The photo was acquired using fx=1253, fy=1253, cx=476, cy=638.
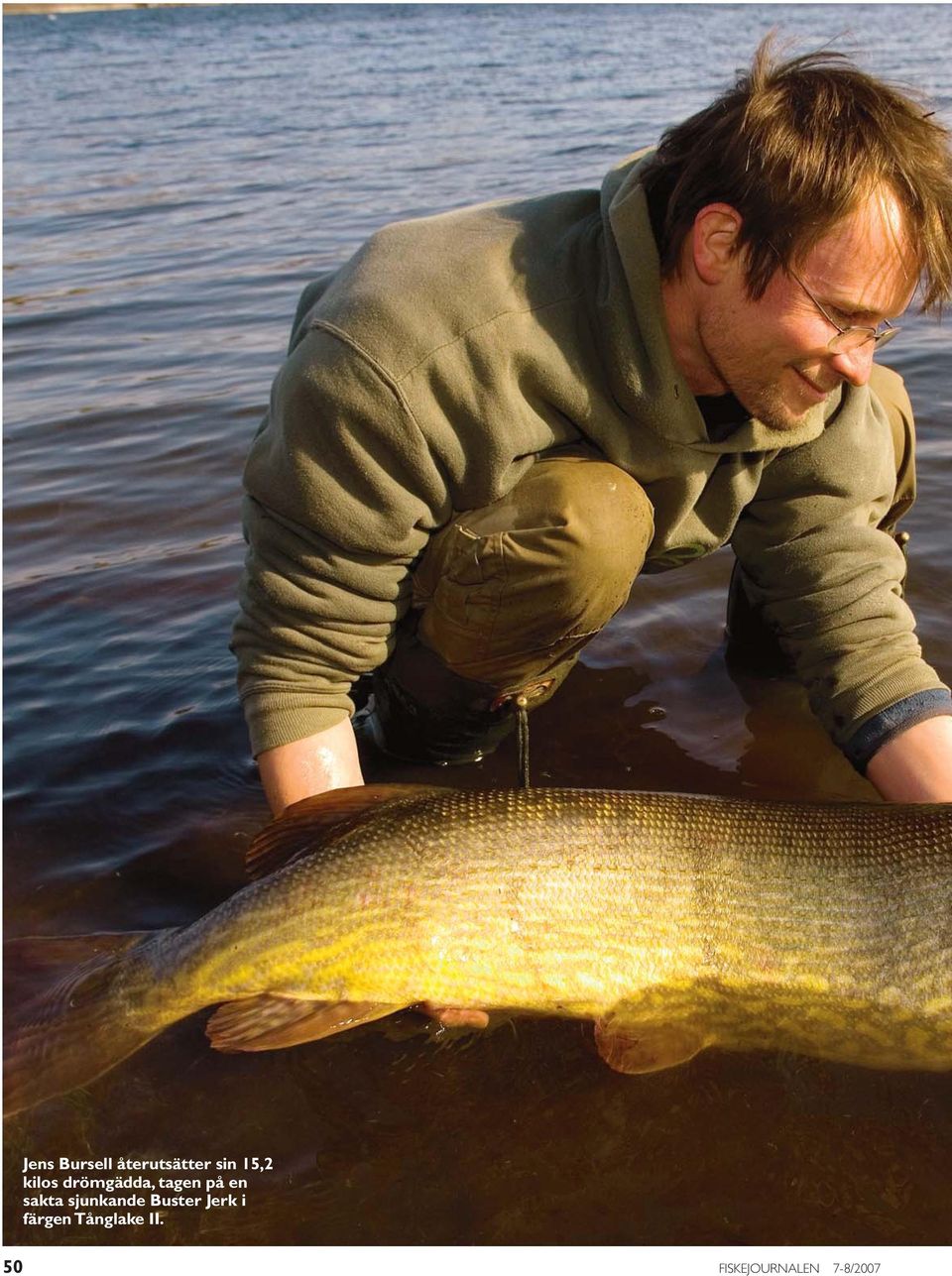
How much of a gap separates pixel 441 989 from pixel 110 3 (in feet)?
174

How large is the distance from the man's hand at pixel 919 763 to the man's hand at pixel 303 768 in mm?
1288

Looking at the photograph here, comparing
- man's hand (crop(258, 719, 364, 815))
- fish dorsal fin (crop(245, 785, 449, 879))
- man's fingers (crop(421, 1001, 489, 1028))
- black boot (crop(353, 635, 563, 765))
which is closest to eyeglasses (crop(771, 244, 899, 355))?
black boot (crop(353, 635, 563, 765))

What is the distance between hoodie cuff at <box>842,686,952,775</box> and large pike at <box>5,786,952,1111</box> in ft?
1.60

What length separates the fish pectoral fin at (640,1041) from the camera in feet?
8.27

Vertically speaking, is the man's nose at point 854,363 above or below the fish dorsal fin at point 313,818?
above

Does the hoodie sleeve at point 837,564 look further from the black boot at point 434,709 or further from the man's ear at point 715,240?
the black boot at point 434,709

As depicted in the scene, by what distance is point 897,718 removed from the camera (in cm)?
303

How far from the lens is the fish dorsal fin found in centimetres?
265

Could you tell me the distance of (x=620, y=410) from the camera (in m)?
2.99

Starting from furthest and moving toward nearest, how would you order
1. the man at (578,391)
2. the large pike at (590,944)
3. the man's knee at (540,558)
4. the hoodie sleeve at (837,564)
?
the hoodie sleeve at (837,564), the man's knee at (540,558), the man at (578,391), the large pike at (590,944)

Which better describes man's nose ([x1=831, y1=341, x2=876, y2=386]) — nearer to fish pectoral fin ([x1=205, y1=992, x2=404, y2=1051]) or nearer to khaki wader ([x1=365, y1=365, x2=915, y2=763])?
khaki wader ([x1=365, y1=365, x2=915, y2=763])

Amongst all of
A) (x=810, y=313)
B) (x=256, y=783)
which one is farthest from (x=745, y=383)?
(x=256, y=783)

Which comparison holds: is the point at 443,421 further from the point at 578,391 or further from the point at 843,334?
the point at 843,334

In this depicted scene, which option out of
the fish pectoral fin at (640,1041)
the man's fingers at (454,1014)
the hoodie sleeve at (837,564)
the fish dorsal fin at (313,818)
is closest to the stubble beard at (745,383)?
the hoodie sleeve at (837,564)
